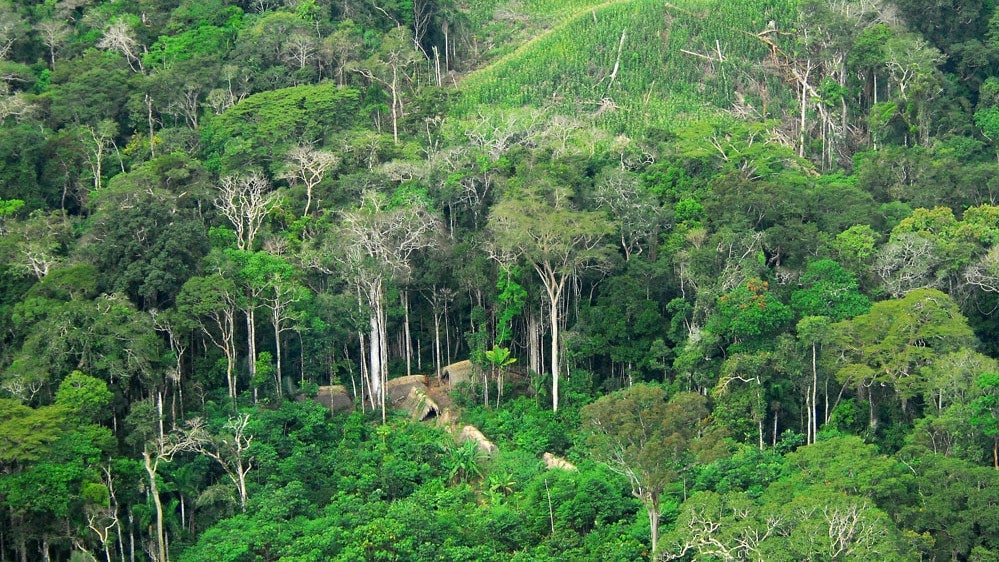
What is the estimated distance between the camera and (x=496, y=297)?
4425cm

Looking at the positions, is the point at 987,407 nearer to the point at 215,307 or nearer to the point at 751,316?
the point at 751,316

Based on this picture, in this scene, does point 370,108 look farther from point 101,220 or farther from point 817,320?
point 817,320

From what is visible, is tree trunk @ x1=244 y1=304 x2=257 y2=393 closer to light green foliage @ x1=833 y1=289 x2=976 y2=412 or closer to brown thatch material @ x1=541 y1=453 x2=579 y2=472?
brown thatch material @ x1=541 y1=453 x2=579 y2=472

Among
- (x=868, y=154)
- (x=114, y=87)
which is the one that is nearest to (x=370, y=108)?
(x=114, y=87)

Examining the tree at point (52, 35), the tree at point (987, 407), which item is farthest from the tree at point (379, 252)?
the tree at point (52, 35)

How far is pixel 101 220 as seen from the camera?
42469 mm

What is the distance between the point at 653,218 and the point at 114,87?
18071 millimetres

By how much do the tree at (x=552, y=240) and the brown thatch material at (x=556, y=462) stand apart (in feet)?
5.60

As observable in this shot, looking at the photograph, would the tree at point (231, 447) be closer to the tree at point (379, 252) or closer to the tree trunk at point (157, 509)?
the tree trunk at point (157, 509)

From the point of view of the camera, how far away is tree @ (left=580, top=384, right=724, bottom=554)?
36688 mm

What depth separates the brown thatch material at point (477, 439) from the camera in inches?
1649

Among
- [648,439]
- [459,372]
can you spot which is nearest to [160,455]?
[459,372]

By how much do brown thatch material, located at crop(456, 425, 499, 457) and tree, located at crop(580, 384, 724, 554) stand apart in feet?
13.7

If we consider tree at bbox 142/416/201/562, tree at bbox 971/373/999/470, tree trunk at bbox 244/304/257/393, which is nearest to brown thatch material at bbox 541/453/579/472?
tree trunk at bbox 244/304/257/393
